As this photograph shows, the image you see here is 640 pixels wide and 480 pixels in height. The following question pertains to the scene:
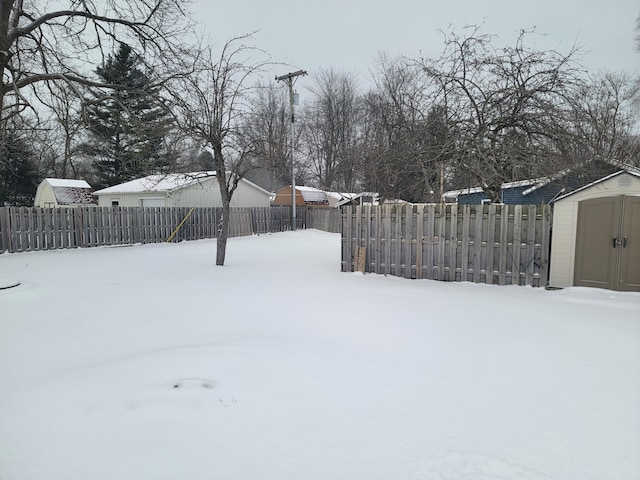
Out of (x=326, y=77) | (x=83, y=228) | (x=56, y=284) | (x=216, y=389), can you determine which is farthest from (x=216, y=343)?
(x=326, y=77)

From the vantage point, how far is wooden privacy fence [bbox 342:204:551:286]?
789 cm

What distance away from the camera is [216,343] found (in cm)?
432

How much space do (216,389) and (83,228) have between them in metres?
15.2

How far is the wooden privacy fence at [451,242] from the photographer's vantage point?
25.9 feet

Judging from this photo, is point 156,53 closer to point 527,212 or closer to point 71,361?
point 71,361

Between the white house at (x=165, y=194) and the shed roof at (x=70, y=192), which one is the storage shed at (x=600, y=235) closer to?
the white house at (x=165, y=194)

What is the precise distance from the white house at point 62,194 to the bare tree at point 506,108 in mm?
25471

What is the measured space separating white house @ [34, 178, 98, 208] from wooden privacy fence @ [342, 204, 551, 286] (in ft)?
80.3

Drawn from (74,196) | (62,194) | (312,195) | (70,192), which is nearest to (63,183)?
(70,192)

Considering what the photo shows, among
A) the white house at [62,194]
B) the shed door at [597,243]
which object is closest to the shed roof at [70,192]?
the white house at [62,194]

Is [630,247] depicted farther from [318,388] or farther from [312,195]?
[312,195]

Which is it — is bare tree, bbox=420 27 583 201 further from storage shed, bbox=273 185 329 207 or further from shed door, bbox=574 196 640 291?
storage shed, bbox=273 185 329 207

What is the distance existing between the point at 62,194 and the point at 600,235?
29781 mm

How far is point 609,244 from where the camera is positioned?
7277 millimetres
